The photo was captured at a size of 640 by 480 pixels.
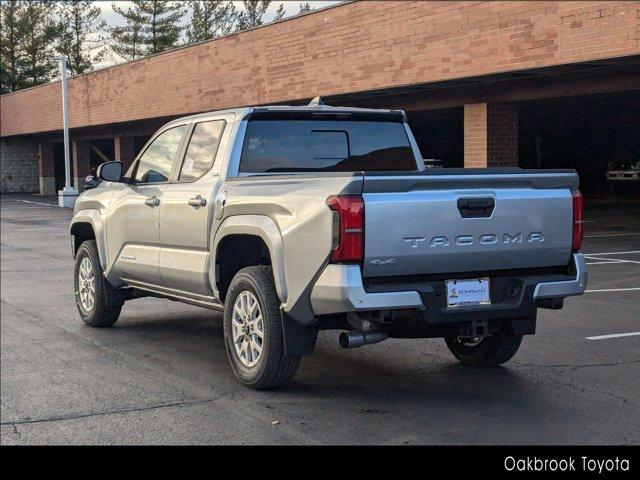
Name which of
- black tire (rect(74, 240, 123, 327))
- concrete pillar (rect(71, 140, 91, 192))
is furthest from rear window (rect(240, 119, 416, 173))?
concrete pillar (rect(71, 140, 91, 192))

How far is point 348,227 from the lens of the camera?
5.49m

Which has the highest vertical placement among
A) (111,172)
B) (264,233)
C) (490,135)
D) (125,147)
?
(125,147)

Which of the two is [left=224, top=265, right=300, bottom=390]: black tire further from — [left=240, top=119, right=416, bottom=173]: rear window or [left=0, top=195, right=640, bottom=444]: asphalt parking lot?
[left=240, top=119, right=416, bottom=173]: rear window

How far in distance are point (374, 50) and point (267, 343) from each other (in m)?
15.4

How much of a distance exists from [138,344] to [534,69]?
37.6ft

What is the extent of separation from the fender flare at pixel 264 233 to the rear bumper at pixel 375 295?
393 millimetres

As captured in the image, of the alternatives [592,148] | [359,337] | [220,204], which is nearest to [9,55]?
[592,148]

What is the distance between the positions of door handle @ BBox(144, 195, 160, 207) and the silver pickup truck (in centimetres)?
3

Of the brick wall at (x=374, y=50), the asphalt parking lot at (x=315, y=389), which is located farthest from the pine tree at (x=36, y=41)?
the asphalt parking lot at (x=315, y=389)

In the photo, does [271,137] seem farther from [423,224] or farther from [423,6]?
[423,6]

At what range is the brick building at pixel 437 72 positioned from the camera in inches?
648

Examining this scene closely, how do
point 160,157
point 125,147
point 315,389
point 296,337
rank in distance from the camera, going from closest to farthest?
point 296,337 → point 315,389 → point 160,157 → point 125,147

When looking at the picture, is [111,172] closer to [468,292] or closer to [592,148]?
[468,292]
